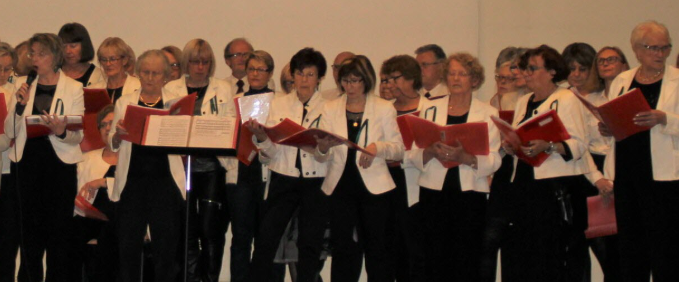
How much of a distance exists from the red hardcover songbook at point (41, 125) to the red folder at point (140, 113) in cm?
37

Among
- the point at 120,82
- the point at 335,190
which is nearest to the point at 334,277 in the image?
the point at 335,190

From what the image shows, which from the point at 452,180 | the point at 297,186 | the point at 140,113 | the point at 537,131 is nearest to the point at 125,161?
the point at 140,113

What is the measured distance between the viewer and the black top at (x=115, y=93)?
222 inches

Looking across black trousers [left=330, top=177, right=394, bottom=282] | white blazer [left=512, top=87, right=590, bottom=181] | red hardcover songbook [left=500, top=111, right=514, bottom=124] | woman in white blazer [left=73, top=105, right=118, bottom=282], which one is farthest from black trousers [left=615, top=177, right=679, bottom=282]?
woman in white blazer [left=73, top=105, right=118, bottom=282]

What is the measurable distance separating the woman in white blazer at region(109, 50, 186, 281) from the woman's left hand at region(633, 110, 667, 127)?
8.39 ft

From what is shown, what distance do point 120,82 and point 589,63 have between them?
304cm

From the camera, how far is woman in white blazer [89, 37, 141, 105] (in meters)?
5.66

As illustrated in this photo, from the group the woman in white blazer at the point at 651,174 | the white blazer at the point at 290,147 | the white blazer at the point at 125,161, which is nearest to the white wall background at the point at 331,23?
the white blazer at the point at 290,147

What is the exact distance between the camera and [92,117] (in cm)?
544

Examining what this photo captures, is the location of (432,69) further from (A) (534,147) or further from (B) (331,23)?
(A) (534,147)

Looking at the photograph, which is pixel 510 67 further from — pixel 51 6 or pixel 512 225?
pixel 51 6

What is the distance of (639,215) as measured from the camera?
4504 millimetres

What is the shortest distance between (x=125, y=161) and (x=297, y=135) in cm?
111

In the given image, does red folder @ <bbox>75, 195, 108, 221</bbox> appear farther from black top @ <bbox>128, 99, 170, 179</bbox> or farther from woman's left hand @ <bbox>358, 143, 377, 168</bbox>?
woman's left hand @ <bbox>358, 143, 377, 168</bbox>
